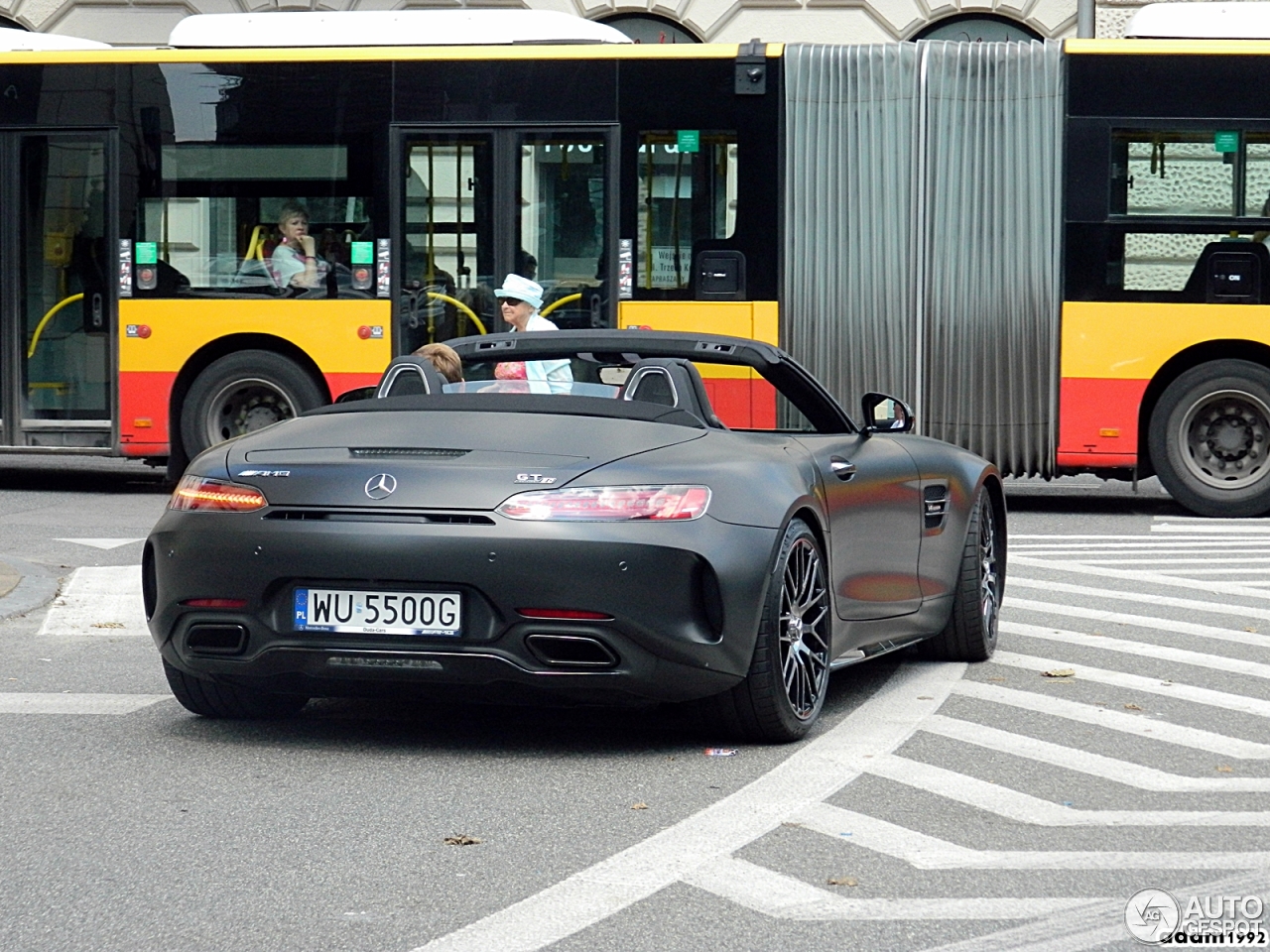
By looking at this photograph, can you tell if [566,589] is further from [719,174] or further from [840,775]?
[719,174]

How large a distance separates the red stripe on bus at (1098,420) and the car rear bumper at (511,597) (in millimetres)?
9171

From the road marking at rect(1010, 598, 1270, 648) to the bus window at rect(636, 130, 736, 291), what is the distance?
5.58m

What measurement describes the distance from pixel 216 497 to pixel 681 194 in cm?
940

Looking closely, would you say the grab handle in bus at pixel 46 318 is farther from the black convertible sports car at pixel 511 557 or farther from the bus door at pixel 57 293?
the black convertible sports car at pixel 511 557

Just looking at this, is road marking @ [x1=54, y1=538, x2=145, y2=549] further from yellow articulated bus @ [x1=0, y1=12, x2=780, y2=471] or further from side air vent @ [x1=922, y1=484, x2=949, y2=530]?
side air vent @ [x1=922, y1=484, x2=949, y2=530]

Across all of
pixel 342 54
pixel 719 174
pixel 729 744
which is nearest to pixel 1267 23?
pixel 719 174

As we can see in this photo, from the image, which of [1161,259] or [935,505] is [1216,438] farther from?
[935,505]

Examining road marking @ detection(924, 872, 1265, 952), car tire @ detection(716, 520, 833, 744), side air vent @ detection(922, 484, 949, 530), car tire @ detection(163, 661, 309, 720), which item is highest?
side air vent @ detection(922, 484, 949, 530)

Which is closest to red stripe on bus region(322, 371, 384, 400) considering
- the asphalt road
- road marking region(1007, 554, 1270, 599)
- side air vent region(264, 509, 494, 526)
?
road marking region(1007, 554, 1270, 599)

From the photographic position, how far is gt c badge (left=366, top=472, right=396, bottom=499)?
586cm

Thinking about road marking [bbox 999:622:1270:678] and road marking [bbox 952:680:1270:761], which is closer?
road marking [bbox 952:680:1270:761]

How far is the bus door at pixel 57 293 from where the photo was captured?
51.0ft

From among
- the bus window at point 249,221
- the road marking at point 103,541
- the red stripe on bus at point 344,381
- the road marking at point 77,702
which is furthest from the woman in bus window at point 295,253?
the road marking at point 77,702

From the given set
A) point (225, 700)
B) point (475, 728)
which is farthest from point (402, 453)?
point (225, 700)
